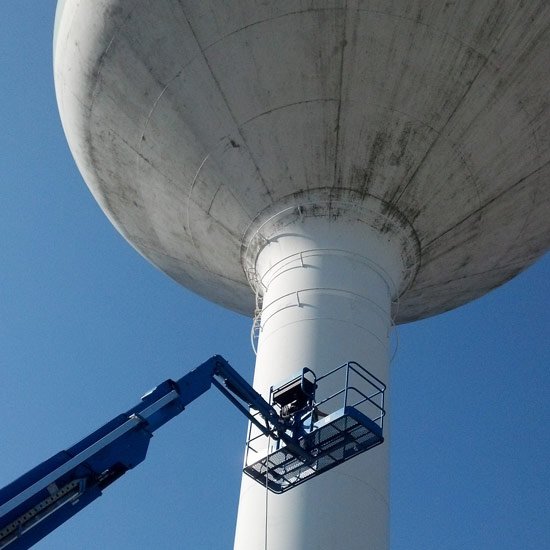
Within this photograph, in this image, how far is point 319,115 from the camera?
11.9 m

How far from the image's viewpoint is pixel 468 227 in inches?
505

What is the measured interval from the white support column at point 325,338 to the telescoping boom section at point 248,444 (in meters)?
0.34

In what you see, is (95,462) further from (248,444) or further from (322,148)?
(322,148)

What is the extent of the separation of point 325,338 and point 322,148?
2.71 m

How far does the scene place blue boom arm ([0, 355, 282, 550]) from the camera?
7996 mm

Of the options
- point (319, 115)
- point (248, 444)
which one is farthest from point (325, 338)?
point (319, 115)

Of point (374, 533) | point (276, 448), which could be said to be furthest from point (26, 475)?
point (374, 533)

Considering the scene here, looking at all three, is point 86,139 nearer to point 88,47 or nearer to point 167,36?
point 88,47

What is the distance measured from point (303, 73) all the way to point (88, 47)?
318 centimetres

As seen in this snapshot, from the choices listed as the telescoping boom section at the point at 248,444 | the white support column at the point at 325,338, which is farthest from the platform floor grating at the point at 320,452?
the white support column at the point at 325,338

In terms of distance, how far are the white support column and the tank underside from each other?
41 centimetres

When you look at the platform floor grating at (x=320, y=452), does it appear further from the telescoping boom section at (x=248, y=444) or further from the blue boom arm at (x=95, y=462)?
the blue boom arm at (x=95, y=462)

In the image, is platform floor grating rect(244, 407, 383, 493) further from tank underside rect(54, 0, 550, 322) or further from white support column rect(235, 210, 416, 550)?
tank underside rect(54, 0, 550, 322)

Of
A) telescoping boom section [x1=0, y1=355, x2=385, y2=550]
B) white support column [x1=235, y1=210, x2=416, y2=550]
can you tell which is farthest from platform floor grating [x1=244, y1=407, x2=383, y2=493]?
white support column [x1=235, y1=210, x2=416, y2=550]
